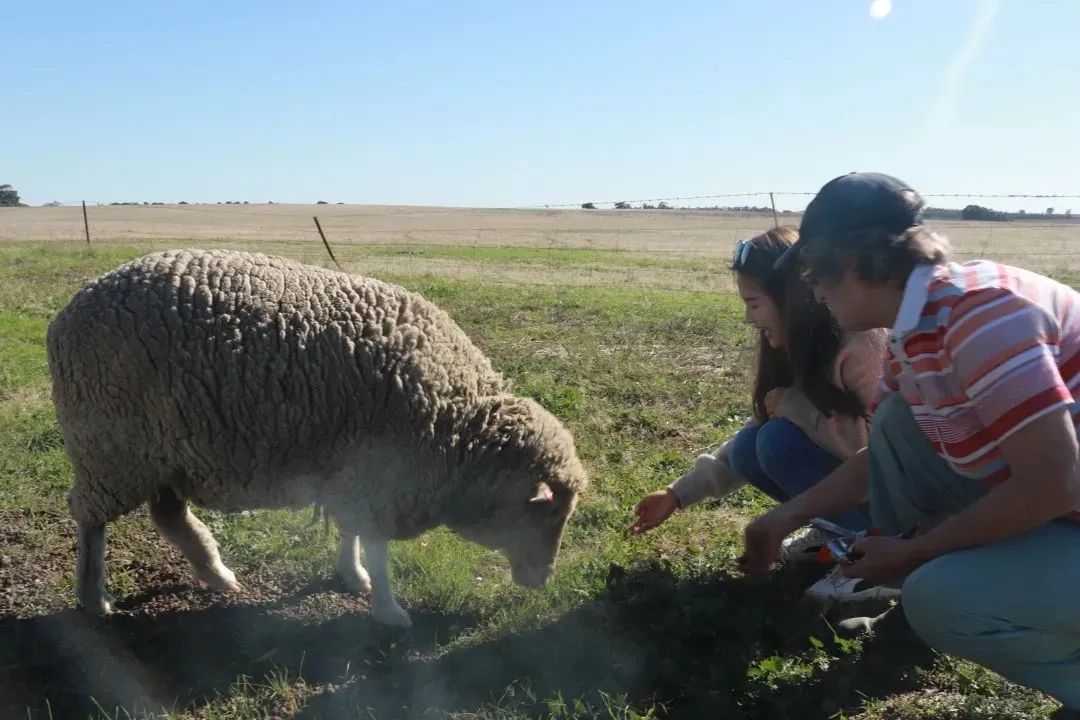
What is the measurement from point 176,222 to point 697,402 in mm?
47379

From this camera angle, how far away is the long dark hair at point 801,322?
11.2 ft

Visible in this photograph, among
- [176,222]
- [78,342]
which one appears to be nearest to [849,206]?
[78,342]

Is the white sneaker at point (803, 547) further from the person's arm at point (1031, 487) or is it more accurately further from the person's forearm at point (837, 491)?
the person's arm at point (1031, 487)

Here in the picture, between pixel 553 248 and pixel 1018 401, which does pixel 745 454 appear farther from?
pixel 553 248

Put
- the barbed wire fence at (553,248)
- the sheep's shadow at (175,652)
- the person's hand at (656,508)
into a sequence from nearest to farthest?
1. the sheep's shadow at (175,652)
2. the person's hand at (656,508)
3. the barbed wire fence at (553,248)

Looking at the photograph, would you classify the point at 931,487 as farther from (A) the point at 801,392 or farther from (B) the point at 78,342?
(B) the point at 78,342

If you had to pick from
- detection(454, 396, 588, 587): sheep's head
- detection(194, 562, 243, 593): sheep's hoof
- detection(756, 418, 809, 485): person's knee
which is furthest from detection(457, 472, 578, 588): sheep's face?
detection(194, 562, 243, 593): sheep's hoof

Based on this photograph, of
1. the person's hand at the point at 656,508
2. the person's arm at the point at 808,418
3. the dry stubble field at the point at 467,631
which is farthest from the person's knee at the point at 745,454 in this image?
the dry stubble field at the point at 467,631

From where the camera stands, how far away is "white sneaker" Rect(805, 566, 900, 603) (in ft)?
11.5

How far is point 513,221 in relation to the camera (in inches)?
2329

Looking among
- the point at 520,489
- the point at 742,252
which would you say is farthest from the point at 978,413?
Answer: the point at 520,489

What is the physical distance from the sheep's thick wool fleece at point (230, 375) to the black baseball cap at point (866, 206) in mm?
1947

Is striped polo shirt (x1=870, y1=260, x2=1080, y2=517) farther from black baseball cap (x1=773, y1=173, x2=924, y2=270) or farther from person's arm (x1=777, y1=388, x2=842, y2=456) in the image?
person's arm (x1=777, y1=388, x2=842, y2=456)

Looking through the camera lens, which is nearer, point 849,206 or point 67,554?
point 849,206
